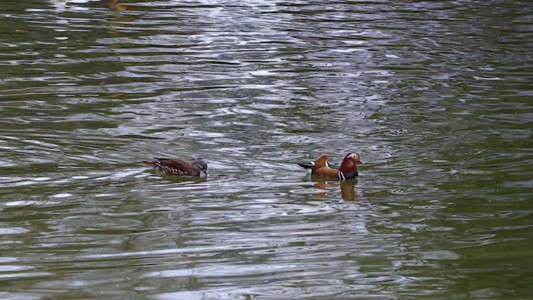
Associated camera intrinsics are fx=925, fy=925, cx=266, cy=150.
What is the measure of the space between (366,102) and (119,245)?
19.6 feet

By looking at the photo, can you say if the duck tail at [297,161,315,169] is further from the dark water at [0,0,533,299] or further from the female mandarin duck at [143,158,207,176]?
the female mandarin duck at [143,158,207,176]

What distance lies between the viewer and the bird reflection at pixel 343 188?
8.46 metres

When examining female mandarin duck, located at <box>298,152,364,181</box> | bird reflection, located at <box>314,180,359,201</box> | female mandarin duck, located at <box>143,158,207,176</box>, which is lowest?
bird reflection, located at <box>314,180,359,201</box>

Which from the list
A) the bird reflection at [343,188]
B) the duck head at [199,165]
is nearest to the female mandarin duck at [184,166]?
the duck head at [199,165]

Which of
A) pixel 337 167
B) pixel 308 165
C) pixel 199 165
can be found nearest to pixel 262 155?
pixel 308 165

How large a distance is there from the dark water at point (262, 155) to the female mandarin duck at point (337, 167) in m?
0.12

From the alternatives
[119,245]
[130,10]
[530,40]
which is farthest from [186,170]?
[130,10]

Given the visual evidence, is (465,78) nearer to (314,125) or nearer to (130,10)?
(314,125)

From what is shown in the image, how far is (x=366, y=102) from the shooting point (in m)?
12.2

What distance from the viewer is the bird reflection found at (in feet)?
27.8

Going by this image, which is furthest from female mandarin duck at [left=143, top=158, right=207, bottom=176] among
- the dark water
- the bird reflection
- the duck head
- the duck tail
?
the bird reflection

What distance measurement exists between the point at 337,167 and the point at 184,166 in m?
1.48

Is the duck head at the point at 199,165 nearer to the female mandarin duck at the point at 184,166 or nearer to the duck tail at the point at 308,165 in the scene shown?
the female mandarin duck at the point at 184,166

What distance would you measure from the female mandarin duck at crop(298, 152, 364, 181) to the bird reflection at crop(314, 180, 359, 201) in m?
0.06
